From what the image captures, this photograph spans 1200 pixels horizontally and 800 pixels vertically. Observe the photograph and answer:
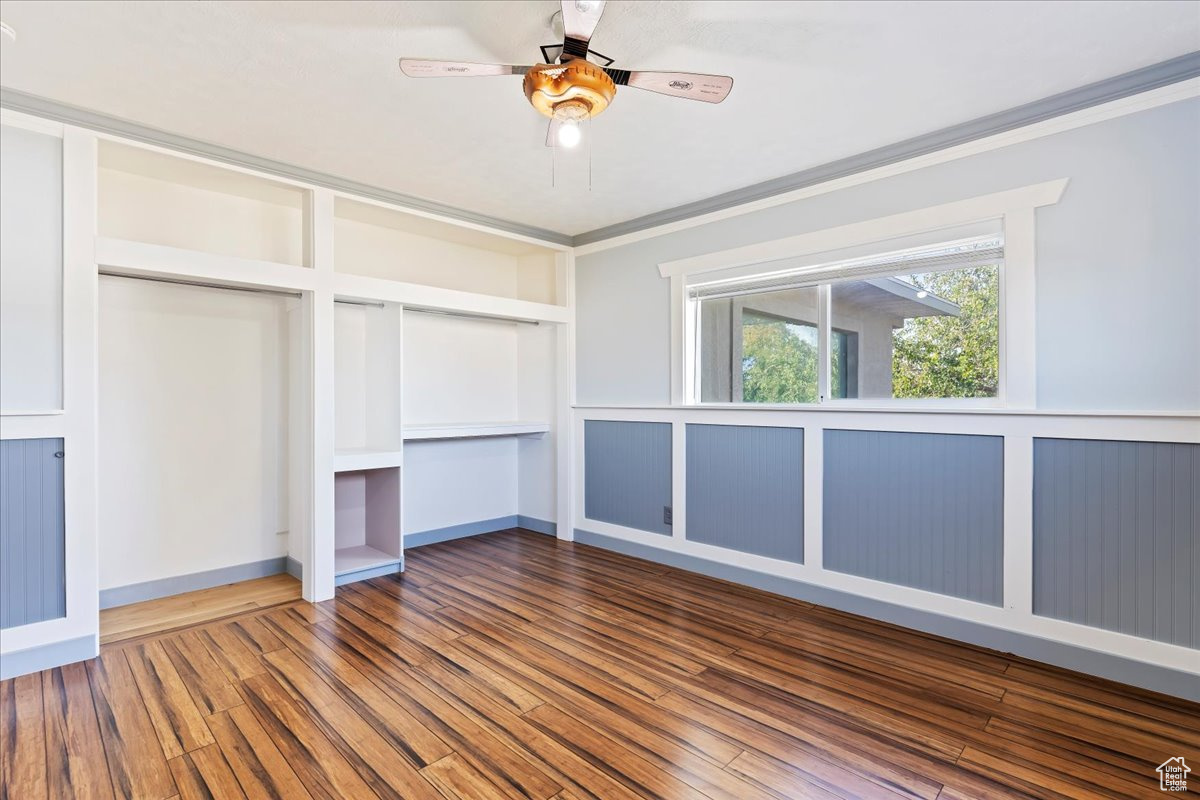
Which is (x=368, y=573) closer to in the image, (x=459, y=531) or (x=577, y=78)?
(x=459, y=531)

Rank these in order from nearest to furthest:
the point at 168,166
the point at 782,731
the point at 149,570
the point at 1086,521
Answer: the point at 782,731, the point at 1086,521, the point at 168,166, the point at 149,570

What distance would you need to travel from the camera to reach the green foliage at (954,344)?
9.73 feet

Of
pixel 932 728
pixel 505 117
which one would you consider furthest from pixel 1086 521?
pixel 505 117

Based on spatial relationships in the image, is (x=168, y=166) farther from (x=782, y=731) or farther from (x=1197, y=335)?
(x=1197, y=335)

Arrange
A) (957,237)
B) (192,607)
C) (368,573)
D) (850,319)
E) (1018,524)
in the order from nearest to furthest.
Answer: (1018,524) < (957,237) < (192,607) < (850,319) < (368,573)

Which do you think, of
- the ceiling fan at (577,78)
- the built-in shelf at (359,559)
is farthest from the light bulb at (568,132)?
the built-in shelf at (359,559)

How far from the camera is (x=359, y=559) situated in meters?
4.01

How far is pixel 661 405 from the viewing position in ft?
14.3

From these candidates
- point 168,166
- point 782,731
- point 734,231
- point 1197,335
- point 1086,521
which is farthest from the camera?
point 734,231

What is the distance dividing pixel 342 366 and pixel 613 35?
3.03m

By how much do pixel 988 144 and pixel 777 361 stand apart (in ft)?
5.20

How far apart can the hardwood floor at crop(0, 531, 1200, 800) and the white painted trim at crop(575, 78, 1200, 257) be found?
2.47m

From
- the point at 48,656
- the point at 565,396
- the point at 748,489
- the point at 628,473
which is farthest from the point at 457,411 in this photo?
the point at 48,656

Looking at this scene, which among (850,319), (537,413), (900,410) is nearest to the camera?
(900,410)
